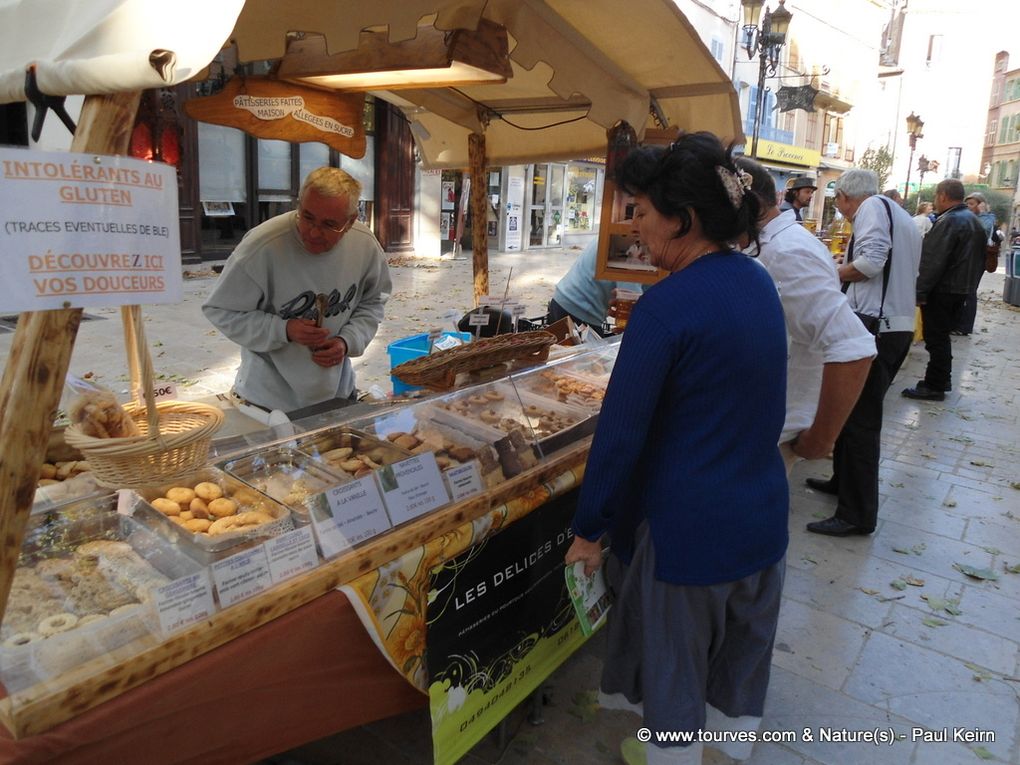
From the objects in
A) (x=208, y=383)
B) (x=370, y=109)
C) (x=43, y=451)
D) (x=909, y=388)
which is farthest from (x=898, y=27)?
(x=43, y=451)

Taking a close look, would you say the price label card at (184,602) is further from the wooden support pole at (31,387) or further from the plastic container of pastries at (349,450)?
the plastic container of pastries at (349,450)

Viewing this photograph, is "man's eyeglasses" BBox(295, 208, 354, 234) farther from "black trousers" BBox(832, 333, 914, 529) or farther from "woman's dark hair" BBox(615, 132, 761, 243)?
"black trousers" BBox(832, 333, 914, 529)

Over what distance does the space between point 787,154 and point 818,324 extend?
34.0 metres

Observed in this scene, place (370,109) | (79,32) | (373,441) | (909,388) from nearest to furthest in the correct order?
(79,32), (373,441), (909,388), (370,109)

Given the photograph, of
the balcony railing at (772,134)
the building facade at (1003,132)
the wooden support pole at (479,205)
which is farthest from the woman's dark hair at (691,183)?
the building facade at (1003,132)

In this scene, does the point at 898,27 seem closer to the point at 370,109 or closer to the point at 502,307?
the point at 370,109

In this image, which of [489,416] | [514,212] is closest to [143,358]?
[489,416]

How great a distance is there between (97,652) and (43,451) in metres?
0.43

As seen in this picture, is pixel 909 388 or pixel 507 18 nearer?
pixel 507 18

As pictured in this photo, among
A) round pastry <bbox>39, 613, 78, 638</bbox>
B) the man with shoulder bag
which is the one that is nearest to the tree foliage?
the man with shoulder bag

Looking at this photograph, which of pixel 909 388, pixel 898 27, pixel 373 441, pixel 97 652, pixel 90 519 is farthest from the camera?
pixel 898 27

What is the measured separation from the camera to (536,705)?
8.47ft

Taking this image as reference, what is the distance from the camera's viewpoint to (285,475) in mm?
2051

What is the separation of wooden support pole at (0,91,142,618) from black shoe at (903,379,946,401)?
8.06 metres
